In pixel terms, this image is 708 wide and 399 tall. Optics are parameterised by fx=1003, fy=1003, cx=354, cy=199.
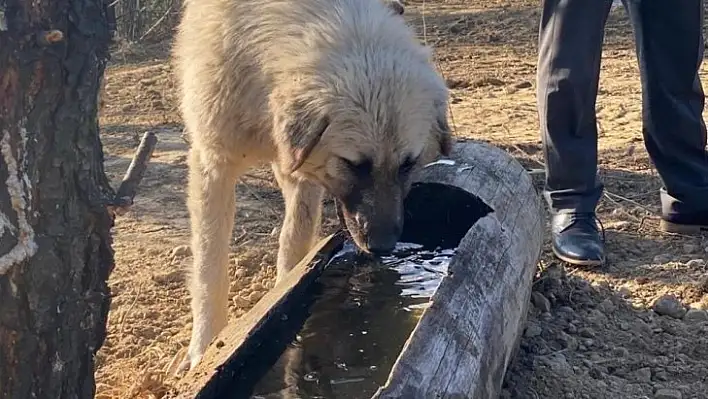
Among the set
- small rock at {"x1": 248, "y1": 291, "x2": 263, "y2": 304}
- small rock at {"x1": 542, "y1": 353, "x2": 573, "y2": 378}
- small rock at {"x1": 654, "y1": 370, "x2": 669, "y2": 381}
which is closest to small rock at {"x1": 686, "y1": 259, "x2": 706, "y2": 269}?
small rock at {"x1": 654, "y1": 370, "x2": 669, "y2": 381}

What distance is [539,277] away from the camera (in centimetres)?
395

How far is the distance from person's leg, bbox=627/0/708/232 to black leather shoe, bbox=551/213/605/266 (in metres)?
0.47

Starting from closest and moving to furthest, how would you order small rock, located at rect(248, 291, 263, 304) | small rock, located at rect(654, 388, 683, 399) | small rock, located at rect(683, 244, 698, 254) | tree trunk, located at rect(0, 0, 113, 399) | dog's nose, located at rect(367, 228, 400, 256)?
1. tree trunk, located at rect(0, 0, 113, 399)
2. small rock, located at rect(654, 388, 683, 399)
3. dog's nose, located at rect(367, 228, 400, 256)
4. small rock, located at rect(248, 291, 263, 304)
5. small rock, located at rect(683, 244, 698, 254)

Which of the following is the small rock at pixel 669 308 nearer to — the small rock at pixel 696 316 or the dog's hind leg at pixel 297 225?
the small rock at pixel 696 316

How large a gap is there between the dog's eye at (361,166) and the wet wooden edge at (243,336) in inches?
13.4

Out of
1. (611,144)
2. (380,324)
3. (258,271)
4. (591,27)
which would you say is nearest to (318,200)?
(258,271)

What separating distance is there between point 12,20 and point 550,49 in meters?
2.59

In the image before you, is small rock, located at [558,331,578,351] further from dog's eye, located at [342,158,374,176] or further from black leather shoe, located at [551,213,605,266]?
dog's eye, located at [342,158,374,176]

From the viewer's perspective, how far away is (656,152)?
4578 mm

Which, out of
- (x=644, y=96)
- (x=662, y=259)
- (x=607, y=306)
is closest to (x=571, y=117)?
(x=644, y=96)

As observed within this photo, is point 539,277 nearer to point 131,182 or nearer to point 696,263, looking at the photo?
point 696,263

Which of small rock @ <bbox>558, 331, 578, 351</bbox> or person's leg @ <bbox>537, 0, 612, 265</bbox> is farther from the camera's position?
person's leg @ <bbox>537, 0, 612, 265</bbox>

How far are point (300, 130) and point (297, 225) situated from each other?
89 cm

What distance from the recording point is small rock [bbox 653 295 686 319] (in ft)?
12.4
